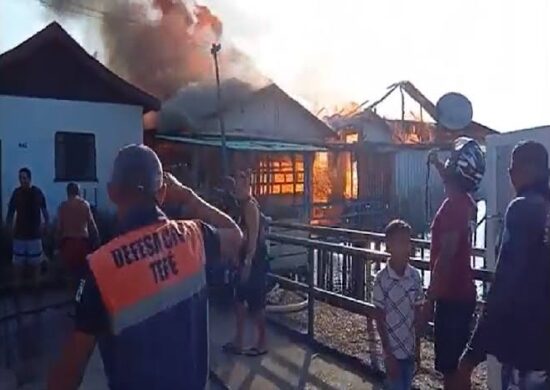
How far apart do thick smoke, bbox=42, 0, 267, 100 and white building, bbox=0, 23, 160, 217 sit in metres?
14.8

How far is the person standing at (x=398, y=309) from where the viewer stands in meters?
4.21

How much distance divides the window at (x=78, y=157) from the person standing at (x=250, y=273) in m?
10.8

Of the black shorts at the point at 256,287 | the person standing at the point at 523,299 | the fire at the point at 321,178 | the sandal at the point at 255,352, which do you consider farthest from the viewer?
the fire at the point at 321,178

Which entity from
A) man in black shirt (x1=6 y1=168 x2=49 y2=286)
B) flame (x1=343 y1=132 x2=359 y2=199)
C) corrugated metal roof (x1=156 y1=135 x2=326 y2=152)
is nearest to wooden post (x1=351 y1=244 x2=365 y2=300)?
man in black shirt (x1=6 y1=168 x2=49 y2=286)

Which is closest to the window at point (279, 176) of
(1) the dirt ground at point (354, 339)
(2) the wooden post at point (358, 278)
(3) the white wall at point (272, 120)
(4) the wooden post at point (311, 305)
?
(3) the white wall at point (272, 120)

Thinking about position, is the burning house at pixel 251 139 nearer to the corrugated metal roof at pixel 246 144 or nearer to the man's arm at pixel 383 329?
the corrugated metal roof at pixel 246 144

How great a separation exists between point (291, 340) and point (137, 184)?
4.95 m

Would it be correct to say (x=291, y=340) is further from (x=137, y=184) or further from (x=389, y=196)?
(x=389, y=196)

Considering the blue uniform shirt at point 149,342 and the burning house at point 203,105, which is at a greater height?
the burning house at point 203,105

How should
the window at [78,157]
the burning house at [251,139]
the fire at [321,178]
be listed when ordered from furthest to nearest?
the fire at [321,178]
the burning house at [251,139]
the window at [78,157]

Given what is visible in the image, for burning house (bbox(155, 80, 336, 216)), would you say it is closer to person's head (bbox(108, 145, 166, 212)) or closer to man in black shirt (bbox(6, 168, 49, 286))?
man in black shirt (bbox(6, 168, 49, 286))

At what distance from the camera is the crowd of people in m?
2.33

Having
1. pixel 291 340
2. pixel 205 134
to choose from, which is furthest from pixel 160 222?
pixel 205 134

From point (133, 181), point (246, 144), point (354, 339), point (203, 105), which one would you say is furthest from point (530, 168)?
point (203, 105)
